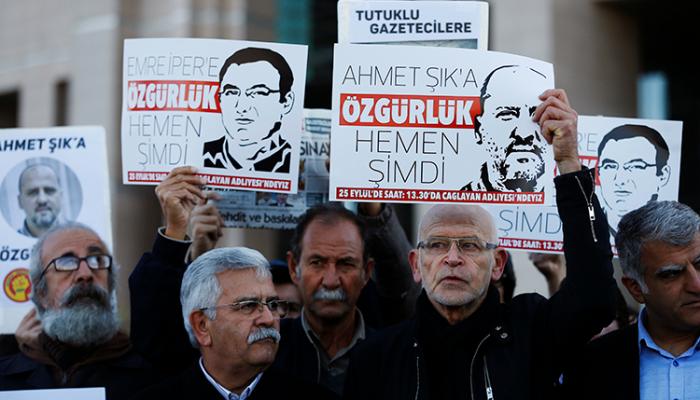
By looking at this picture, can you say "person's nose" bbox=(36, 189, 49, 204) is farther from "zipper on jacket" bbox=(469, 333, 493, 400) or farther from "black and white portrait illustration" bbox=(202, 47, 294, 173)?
"zipper on jacket" bbox=(469, 333, 493, 400)

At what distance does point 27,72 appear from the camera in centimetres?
2120

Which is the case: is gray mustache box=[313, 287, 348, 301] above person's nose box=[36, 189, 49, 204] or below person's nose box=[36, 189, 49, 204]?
below

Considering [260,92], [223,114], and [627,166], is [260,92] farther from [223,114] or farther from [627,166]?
[627,166]

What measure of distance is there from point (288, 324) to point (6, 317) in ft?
5.16

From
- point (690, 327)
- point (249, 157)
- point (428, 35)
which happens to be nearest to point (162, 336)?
point (249, 157)

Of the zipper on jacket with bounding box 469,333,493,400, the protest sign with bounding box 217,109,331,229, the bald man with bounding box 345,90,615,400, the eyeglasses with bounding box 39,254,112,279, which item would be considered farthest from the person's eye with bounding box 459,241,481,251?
the eyeglasses with bounding box 39,254,112,279

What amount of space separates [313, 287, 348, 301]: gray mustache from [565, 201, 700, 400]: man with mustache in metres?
1.09

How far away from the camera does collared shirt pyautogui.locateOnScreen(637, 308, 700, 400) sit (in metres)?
3.85

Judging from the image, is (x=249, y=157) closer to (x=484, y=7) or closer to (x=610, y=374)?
(x=484, y=7)

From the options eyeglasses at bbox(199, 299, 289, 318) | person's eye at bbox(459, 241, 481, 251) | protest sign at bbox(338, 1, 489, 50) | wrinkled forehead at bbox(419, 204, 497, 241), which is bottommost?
eyeglasses at bbox(199, 299, 289, 318)

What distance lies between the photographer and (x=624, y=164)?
498 centimetres

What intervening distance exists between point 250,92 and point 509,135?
3.75 ft

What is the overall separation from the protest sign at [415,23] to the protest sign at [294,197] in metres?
0.55

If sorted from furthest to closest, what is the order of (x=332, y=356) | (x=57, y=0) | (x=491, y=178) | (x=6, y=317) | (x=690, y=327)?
(x=57, y=0), (x=6, y=317), (x=332, y=356), (x=491, y=178), (x=690, y=327)
